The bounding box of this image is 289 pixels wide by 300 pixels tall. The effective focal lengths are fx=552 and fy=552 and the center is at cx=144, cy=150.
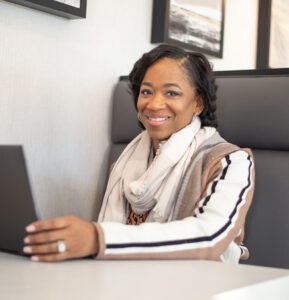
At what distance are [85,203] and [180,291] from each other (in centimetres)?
126

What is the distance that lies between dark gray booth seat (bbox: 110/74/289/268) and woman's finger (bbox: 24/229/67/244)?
795 millimetres

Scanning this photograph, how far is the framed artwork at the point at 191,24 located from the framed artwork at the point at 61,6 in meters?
0.43

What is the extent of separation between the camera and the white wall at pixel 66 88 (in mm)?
1646

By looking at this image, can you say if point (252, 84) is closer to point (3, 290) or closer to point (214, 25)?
point (214, 25)

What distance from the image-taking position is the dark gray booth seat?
153 centimetres

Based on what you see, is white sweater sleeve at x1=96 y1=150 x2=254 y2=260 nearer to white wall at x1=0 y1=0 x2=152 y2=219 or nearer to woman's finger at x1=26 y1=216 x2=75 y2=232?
woman's finger at x1=26 y1=216 x2=75 y2=232

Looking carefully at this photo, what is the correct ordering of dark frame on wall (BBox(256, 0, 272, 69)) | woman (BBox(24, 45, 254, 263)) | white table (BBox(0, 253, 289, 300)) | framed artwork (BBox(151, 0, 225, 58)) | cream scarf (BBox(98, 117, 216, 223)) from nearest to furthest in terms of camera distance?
white table (BBox(0, 253, 289, 300)) → woman (BBox(24, 45, 254, 263)) → cream scarf (BBox(98, 117, 216, 223)) → framed artwork (BBox(151, 0, 225, 58)) → dark frame on wall (BBox(256, 0, 272, 69))

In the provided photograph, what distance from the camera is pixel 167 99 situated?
61.1 inches

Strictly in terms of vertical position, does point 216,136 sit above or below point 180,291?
above

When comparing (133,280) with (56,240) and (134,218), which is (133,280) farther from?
(134,218)

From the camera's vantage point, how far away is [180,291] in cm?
69

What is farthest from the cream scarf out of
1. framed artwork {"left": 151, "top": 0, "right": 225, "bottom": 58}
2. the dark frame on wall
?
the dark frame on wall

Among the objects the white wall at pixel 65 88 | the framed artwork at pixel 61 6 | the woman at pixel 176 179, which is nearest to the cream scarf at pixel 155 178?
the woman at pixel 176 179

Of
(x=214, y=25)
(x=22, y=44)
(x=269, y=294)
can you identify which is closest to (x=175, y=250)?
Result: (x=269, y=294)
